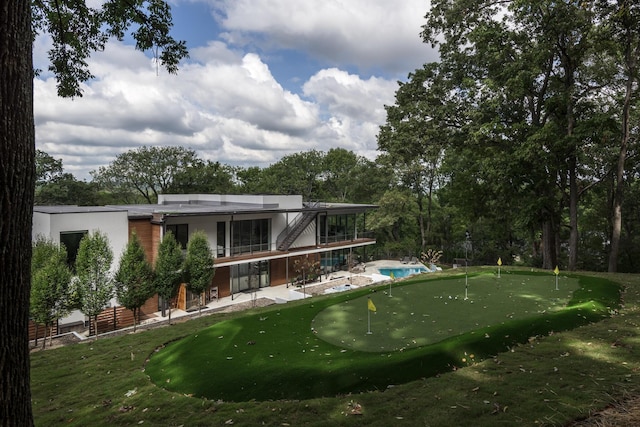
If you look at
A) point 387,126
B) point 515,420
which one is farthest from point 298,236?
point 515,420

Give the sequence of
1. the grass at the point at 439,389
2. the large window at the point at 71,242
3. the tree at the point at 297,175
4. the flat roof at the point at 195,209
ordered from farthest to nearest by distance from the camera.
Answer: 1. the tree at the point at 297,175
2. the flat roof at the point at 195,209
3. the large window at the point at 71,242
4. the grass at the point at 439,389

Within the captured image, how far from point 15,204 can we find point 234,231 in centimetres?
2090

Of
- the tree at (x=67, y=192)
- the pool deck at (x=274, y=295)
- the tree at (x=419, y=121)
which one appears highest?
→ the tree at (x=419, y=121)

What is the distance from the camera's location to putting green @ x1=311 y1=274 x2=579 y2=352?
24.4 ft

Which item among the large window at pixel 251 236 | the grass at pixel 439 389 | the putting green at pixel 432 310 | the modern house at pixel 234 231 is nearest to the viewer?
the grass at pixel 439 389

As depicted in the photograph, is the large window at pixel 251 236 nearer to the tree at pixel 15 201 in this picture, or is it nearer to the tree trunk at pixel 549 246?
the tree trunk at pixel 549 246

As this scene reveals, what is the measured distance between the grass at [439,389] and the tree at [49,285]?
4.42m

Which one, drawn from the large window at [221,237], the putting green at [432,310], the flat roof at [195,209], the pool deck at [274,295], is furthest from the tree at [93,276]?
the putting green at [432,310]

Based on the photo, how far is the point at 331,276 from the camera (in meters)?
26.5

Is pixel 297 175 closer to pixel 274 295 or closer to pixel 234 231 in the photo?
pixel 234 231

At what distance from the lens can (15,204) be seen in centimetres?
221

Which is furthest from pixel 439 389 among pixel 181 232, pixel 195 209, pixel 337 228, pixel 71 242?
pixel 337 228

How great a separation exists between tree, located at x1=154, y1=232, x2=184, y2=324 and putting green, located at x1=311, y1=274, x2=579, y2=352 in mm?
7957

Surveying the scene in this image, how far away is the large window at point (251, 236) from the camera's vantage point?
2280 centimetres
